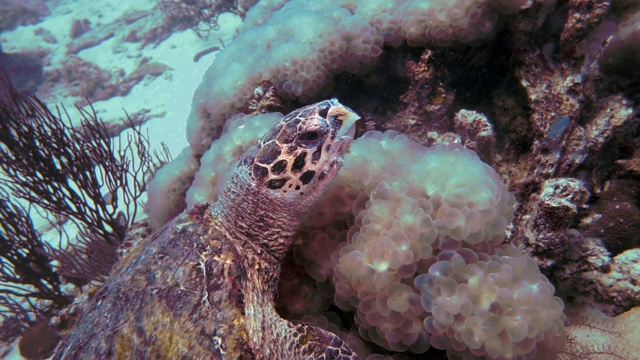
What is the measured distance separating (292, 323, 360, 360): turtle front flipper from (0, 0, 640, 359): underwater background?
253 mm

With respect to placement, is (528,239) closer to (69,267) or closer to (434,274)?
(434,274)

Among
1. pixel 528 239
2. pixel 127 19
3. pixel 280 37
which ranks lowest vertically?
pixel 127 19

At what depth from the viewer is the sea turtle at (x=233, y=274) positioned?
162cm

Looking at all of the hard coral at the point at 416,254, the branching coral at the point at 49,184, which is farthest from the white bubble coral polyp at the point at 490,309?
the branching coral at the point at 49,184

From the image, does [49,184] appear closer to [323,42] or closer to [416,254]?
[323,42]

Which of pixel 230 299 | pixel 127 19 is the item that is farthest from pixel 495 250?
pixel 127 19

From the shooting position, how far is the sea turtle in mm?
1615

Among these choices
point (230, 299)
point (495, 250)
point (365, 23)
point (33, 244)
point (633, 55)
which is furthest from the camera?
point (33, 244)

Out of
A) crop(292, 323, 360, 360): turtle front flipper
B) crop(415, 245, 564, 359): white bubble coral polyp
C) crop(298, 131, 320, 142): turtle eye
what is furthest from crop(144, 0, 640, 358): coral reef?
crop(298, 131, 320, 142): turtle eye

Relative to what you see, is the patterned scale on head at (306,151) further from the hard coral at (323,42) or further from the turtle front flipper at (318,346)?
the hard coral at (323,42)

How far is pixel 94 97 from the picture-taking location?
1058 cm

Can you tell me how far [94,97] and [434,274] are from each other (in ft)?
39.4

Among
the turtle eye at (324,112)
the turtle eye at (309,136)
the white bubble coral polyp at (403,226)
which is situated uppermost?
the turtle eye at (324,112)

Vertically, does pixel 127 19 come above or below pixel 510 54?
below
